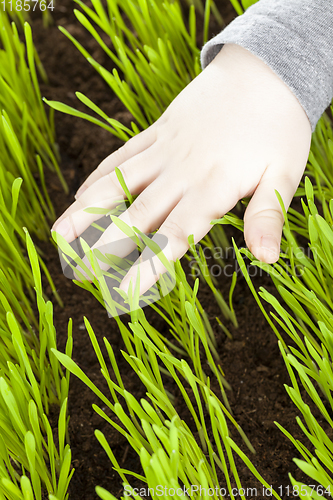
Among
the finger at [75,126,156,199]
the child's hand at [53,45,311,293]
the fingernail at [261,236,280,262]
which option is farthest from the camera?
the finger at [75,126,156,199]

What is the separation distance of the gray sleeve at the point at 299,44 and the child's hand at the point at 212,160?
2cm

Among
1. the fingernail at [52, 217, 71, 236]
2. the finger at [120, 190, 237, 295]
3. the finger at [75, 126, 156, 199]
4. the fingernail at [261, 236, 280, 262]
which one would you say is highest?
the finger at [75, 126, 156, 199]

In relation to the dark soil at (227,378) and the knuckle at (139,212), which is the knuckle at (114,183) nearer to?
the knuckle at (139,212)

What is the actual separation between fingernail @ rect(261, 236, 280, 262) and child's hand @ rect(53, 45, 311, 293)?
0.07 metres

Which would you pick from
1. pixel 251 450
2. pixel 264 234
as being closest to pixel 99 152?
pixel 264 234

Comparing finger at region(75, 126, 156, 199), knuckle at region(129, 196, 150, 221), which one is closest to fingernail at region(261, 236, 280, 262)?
knuckle at region(129, 196, 150, 221)

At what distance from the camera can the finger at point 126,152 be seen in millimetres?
920

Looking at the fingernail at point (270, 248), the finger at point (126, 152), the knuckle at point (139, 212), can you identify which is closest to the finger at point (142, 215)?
the knuckle at point (139, 212)

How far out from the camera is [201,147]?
829mm

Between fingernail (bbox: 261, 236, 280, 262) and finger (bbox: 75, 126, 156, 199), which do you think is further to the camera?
finger (bbox: 75, 126, 156, 199)

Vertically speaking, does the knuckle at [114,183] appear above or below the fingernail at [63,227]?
above

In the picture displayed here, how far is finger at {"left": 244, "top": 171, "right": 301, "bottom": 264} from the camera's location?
0.64m

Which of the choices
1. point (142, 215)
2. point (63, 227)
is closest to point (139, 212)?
point (142, 215)

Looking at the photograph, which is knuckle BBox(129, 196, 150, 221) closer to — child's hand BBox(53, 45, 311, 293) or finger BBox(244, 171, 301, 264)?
child's hand BBox(53, 45, 311, 293)
